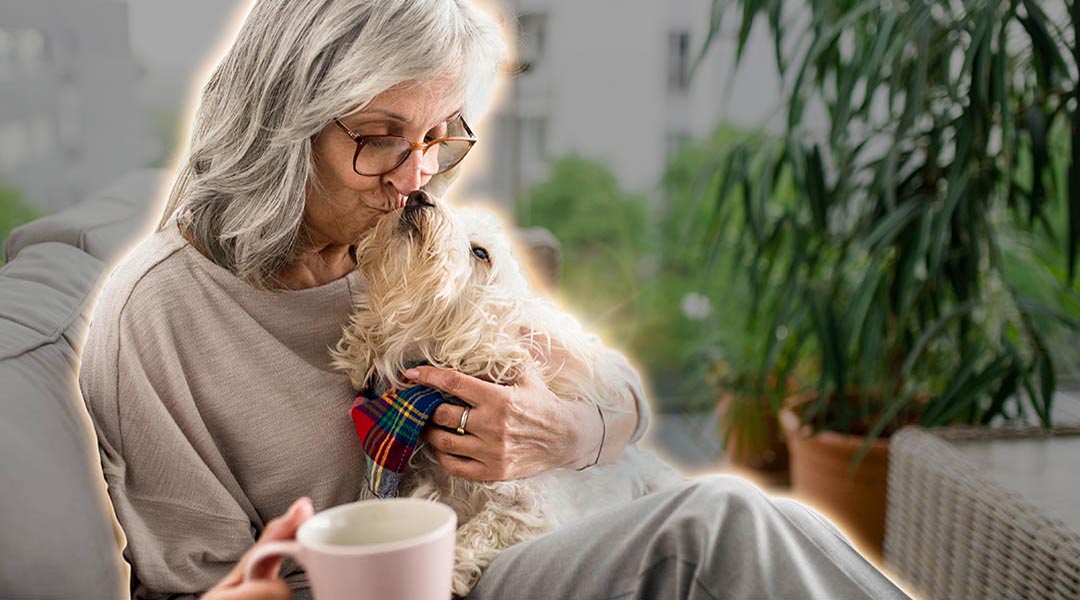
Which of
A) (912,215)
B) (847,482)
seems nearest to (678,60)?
(912,215)

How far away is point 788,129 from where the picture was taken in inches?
80.4

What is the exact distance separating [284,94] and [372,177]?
0.49 feet

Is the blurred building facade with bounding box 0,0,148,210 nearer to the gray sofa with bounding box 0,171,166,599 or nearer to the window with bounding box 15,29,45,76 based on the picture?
the window with bounding box 15,29,45,76

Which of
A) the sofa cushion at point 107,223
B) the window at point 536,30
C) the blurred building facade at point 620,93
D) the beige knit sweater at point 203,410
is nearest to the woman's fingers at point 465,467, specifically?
the beige knit sweater at point 203,410

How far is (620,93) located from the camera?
328cm

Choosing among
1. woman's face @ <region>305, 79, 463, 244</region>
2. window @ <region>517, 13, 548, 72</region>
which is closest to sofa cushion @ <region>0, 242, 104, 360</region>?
woman's face @ <region>305, 79, 463, 244</region>

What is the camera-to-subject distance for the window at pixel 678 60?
10.7ft

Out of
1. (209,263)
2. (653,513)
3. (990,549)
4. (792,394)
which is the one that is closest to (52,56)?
(209,263)

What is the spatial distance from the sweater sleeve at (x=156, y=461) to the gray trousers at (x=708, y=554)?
0.40m

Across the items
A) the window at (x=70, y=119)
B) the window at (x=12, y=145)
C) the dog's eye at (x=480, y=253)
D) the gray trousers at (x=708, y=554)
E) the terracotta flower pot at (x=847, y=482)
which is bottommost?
the terracotta flower pot at (x=847, y=482)

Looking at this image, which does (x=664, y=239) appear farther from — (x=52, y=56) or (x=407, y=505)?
(x=407, y=505)

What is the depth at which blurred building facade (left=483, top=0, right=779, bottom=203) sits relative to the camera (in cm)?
320

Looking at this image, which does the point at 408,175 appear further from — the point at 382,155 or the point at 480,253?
the point at 480,253

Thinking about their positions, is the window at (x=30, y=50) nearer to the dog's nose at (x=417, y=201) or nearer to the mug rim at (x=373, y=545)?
the dog's nose at (x=417, y=201)
